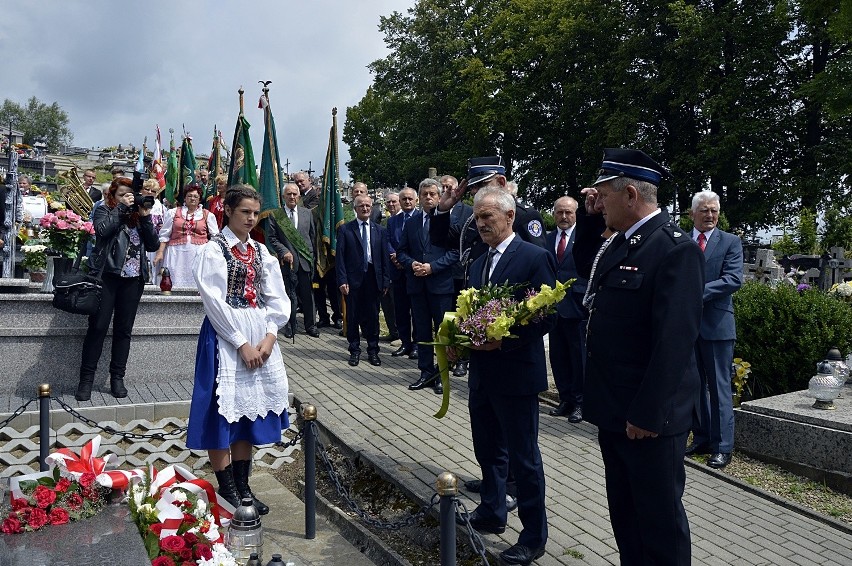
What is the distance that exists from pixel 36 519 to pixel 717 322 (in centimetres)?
520

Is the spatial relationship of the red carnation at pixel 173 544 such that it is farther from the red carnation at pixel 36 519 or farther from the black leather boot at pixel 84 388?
the black leather boot at pixel 84 388

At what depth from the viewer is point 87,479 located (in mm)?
3893

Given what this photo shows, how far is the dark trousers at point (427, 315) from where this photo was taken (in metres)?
8.68

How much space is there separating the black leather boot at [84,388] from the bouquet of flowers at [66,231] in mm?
1329

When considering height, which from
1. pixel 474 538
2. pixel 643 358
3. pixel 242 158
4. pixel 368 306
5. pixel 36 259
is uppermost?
pixel 242 158

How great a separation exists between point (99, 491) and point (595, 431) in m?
4.73

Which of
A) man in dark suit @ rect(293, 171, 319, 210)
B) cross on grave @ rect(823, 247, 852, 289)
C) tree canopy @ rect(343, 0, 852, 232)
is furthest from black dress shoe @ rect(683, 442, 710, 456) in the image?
tree canopy @ rect(343, 0, 852, 232)

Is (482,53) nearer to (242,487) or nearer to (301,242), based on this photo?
(301,242)

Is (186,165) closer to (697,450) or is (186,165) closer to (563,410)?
(563,410)

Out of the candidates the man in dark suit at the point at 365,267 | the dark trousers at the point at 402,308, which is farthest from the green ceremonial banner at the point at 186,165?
the dark trousers at the point at 402,308

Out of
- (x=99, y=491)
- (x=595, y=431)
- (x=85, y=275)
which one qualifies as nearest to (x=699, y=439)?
(x=595, y=431)

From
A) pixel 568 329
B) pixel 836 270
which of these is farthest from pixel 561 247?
pixel 836 270

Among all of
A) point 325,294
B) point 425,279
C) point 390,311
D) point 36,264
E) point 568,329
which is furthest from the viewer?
point 325,294

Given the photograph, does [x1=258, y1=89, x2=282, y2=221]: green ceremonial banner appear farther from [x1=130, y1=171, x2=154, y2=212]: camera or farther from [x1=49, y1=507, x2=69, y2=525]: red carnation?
[x1=49, y1=507, x2=69, y2=525]: red carnation
